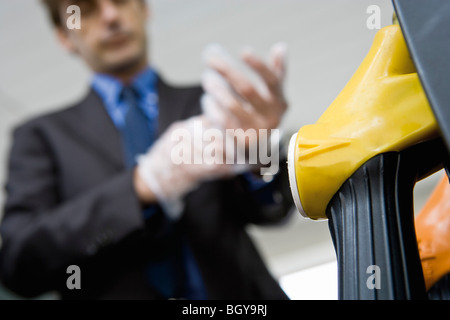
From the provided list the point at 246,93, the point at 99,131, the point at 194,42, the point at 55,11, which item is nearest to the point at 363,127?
the point at 246,93

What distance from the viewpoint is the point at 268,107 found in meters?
0.57

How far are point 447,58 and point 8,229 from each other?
634 millimetres

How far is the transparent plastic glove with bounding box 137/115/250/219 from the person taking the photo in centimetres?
57

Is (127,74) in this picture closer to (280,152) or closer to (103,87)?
(103,87)

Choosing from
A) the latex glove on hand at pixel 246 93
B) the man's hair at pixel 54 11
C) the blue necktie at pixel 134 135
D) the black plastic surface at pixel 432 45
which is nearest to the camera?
the black plastic surface at pixel 432 45

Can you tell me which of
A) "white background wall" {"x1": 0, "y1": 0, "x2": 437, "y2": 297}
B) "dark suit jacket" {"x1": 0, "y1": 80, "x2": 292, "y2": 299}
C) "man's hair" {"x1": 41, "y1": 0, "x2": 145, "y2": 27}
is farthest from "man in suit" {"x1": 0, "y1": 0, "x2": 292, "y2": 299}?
"white background wall" {"x1": 0, "y1": 0, "x2": 437, "y2": 297}

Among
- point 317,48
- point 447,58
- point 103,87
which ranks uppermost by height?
point 317,48

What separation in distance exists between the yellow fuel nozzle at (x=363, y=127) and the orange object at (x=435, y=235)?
0.10 metres

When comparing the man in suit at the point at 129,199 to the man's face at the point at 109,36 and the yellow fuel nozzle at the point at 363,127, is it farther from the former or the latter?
the yellow fuel nozzle at the point at 363,127

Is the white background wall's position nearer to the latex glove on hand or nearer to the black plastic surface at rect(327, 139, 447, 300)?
the latex glove on hand

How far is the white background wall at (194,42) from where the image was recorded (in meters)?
1.70

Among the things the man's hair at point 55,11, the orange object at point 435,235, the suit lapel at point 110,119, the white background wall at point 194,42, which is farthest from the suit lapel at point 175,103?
the white background wall at point 194,42

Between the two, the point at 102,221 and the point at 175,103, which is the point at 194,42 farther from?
the point at 102,221
